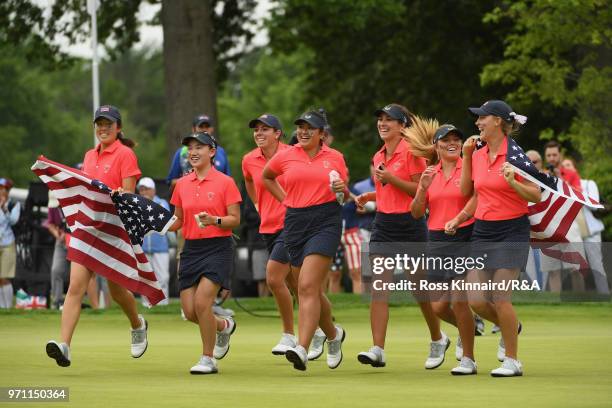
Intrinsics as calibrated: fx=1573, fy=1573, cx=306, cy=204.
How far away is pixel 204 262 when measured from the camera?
13320mm

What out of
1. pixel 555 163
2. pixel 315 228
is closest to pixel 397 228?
pixel 315 228

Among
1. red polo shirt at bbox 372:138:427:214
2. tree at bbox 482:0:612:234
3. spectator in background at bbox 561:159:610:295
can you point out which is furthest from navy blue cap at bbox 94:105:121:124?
tree at bbox 482:0:612:234

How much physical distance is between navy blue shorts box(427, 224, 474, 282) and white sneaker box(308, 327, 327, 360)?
1.64 meters

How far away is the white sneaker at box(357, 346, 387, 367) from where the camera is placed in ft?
43.0

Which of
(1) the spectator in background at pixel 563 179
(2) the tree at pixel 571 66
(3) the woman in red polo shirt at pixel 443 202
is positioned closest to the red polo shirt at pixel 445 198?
(3) the woman in red polo shirt at pixel 443 202

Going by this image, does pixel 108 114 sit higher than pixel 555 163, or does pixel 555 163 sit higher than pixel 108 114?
pixel 108 114

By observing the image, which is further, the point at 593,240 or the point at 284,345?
the point at 593,240

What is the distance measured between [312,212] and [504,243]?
1.76 meters

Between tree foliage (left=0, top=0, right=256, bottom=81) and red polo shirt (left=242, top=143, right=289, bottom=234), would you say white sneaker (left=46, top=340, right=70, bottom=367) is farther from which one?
tree foliage (left=0, top=0, right=256, bottom=81)

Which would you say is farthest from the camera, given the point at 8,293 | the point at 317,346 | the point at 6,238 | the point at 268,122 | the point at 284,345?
the point at 8,293

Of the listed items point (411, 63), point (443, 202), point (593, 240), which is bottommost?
point (593, 240)

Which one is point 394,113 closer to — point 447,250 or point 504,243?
point 447,250

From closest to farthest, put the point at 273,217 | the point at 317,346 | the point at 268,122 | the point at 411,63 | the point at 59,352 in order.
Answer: the point at 59,352 < the point at 317,346 < the point at 268,122 < the point at 273,217 < the point at 411,63

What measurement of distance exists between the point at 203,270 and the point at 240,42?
70.8 feet
